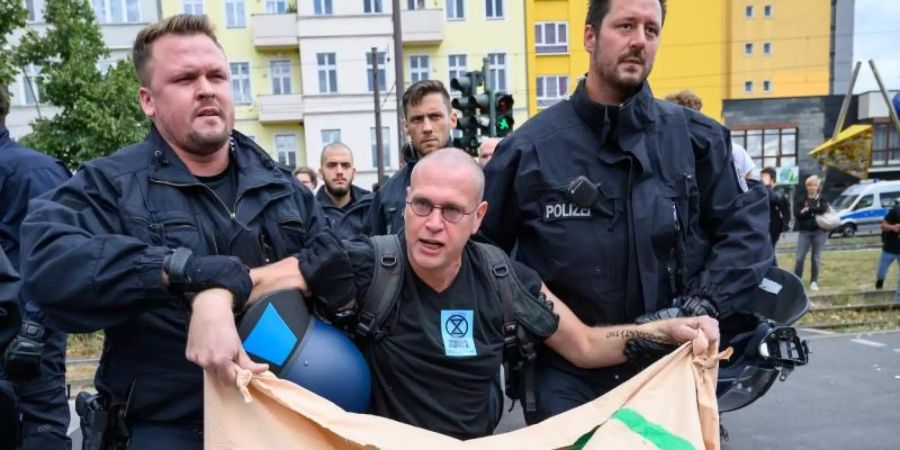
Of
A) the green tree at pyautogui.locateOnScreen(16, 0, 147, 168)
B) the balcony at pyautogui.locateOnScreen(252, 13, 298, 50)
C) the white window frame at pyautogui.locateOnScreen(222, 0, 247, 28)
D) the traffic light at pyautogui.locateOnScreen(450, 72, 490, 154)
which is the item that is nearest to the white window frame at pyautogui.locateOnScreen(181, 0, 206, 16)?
the white window frame at pyautogui.locateOnScreen(222, 0, 247, 28)

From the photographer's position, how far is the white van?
25611 mm

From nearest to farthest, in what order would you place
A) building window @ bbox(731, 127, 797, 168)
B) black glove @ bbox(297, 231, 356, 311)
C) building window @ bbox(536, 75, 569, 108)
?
black glove @ bbox(297, 231, 356, 311)
building window @ bbox(536, 75, 569, 108)
building window @ bbox(731, 127, 797, 168)

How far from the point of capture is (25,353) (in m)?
2.77

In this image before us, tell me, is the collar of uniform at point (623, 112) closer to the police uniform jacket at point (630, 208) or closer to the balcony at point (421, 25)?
the police uniform jacket at point (630, 208)

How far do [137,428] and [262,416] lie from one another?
1.68 feet

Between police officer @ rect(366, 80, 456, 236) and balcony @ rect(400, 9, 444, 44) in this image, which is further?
balcony @ rect(400, 9, 444, 44)

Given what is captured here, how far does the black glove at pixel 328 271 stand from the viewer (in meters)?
2.04

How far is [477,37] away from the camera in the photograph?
31500mm

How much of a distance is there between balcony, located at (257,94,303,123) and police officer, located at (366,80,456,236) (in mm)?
26779

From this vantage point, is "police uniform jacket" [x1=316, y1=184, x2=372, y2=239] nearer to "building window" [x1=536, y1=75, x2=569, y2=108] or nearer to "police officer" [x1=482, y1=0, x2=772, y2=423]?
"police officer" [x1=482, y1=0, x2=772, y2=423]

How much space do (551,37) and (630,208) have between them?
32.5 meters

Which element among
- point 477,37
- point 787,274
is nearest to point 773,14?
point 477,37

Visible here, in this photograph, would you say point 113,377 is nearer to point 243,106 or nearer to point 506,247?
point 506,247

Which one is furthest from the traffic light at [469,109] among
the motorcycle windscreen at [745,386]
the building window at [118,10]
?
the building window at [118,10]
